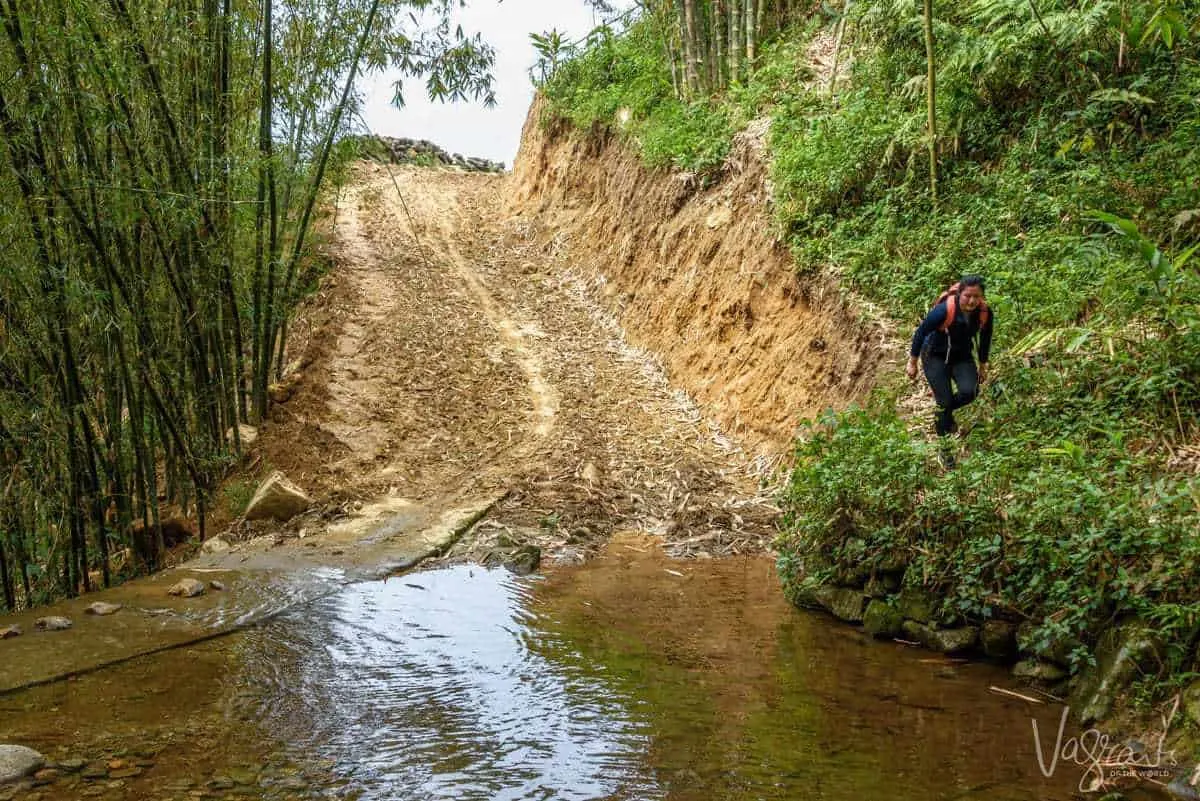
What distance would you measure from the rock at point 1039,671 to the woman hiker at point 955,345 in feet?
6.57

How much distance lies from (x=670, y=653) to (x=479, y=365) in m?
7.75

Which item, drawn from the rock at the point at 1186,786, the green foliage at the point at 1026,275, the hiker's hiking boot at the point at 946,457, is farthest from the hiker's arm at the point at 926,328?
the rock at the point at 1186,786

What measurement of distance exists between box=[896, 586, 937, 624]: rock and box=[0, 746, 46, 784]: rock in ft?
13.3

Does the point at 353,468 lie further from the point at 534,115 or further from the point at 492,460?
the point at 534,115

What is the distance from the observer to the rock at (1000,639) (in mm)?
4371

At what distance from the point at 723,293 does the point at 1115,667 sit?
7.58 m

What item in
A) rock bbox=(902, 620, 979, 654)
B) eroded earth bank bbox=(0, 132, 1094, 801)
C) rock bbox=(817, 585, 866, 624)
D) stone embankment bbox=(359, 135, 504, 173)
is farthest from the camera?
stone embankment bbox=(359, 135, 504, 173)

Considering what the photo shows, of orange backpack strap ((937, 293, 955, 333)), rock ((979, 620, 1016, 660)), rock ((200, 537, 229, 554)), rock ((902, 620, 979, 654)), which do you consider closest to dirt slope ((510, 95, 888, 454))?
orange backpack strap ((937, 293, 955, 333))

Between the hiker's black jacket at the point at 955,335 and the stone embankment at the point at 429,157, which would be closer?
the hiker's black jacket at the point at 955,335

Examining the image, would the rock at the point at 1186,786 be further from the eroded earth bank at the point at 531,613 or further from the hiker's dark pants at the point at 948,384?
the hiker's dark pants at the point at 948,384

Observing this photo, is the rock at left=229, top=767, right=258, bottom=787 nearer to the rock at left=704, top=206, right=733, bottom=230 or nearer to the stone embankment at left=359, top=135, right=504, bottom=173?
the rock at left=704, top=206, right=733, bottom=230

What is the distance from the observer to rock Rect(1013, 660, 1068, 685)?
408cm

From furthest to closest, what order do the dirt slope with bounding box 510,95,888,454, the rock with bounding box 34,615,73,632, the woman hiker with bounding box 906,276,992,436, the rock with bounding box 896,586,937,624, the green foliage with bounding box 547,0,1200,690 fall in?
1. the dirt slope with bounding box 510,95,888,454
2. the woman hiker with bounding box 906,276,992,436
3. the rock with bounding box 34,615,73,632
4. the rock with bounding box 896,586,937,624
5. the green foliage with bounding box 547,0,1200,690

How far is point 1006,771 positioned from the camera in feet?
10.9
